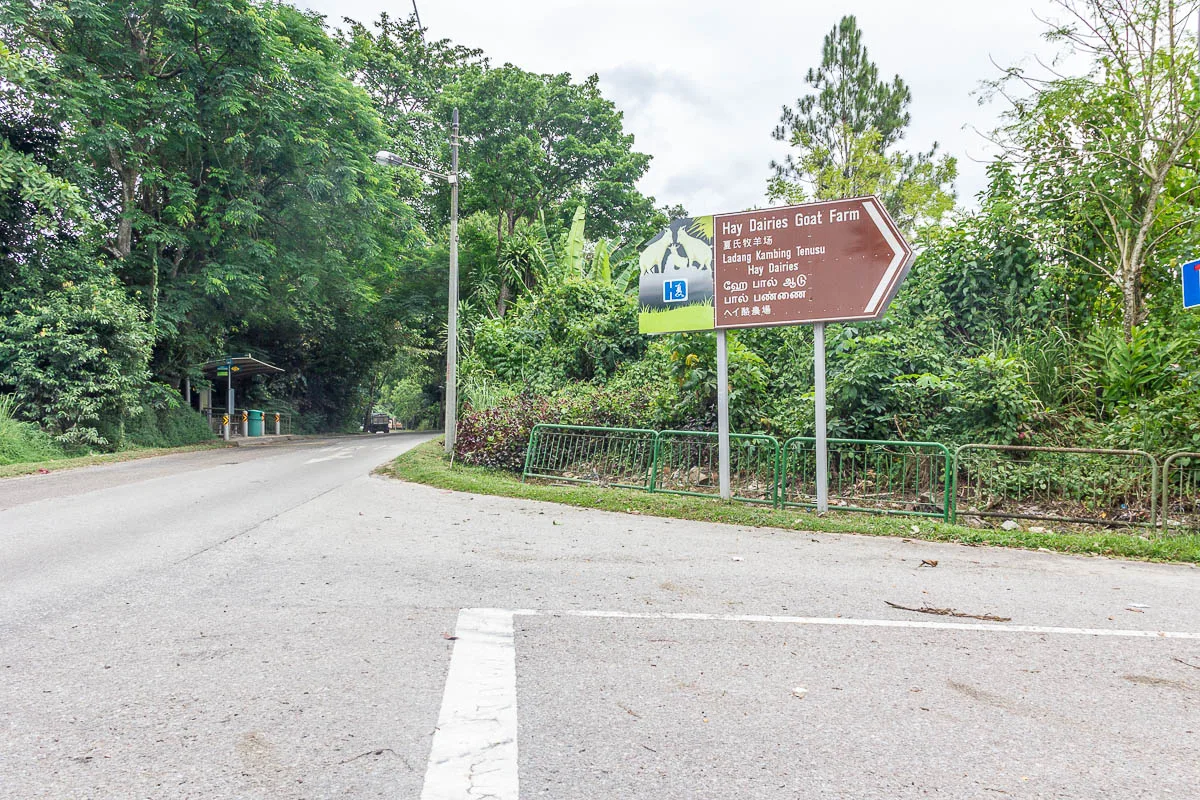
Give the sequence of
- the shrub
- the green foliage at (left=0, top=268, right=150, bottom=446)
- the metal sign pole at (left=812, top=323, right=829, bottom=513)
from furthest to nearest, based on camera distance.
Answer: the green foliage at (left=0, top=268, right=150, bottom=446) → the shrub → the metal sign pole at (left=812, top=323, right=829, bottom=513)

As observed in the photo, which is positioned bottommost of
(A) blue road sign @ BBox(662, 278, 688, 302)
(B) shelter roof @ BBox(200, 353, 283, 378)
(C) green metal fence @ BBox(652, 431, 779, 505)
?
(C) green metal fence @ BBox(652, 431, 779, 505)

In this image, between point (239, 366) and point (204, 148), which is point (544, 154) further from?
point (239, 366)

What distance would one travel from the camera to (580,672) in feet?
11.7

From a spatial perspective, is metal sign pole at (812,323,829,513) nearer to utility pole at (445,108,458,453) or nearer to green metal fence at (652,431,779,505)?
green metal fence at (652,431,779,505)

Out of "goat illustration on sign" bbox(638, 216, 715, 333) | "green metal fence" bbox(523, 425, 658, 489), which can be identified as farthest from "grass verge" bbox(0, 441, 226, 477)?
"goat illustration on sign" bbox(638, 216, 715, 333)

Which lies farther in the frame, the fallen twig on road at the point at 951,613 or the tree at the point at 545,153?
the tree at the point at 545,153

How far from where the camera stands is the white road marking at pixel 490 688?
253cm

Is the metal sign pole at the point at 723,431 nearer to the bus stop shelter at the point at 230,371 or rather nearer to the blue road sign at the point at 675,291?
the blue road sign at the point at 675,291

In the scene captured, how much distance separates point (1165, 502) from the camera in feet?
25.2

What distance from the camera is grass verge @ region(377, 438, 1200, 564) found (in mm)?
7242

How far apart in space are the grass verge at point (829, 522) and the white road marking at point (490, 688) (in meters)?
3.18

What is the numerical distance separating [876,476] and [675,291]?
3.75m

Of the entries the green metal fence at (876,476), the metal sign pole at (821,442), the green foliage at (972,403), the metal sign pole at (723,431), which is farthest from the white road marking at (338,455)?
the green foliage at (972,403)

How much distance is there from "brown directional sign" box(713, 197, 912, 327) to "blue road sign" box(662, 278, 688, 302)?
511mm
